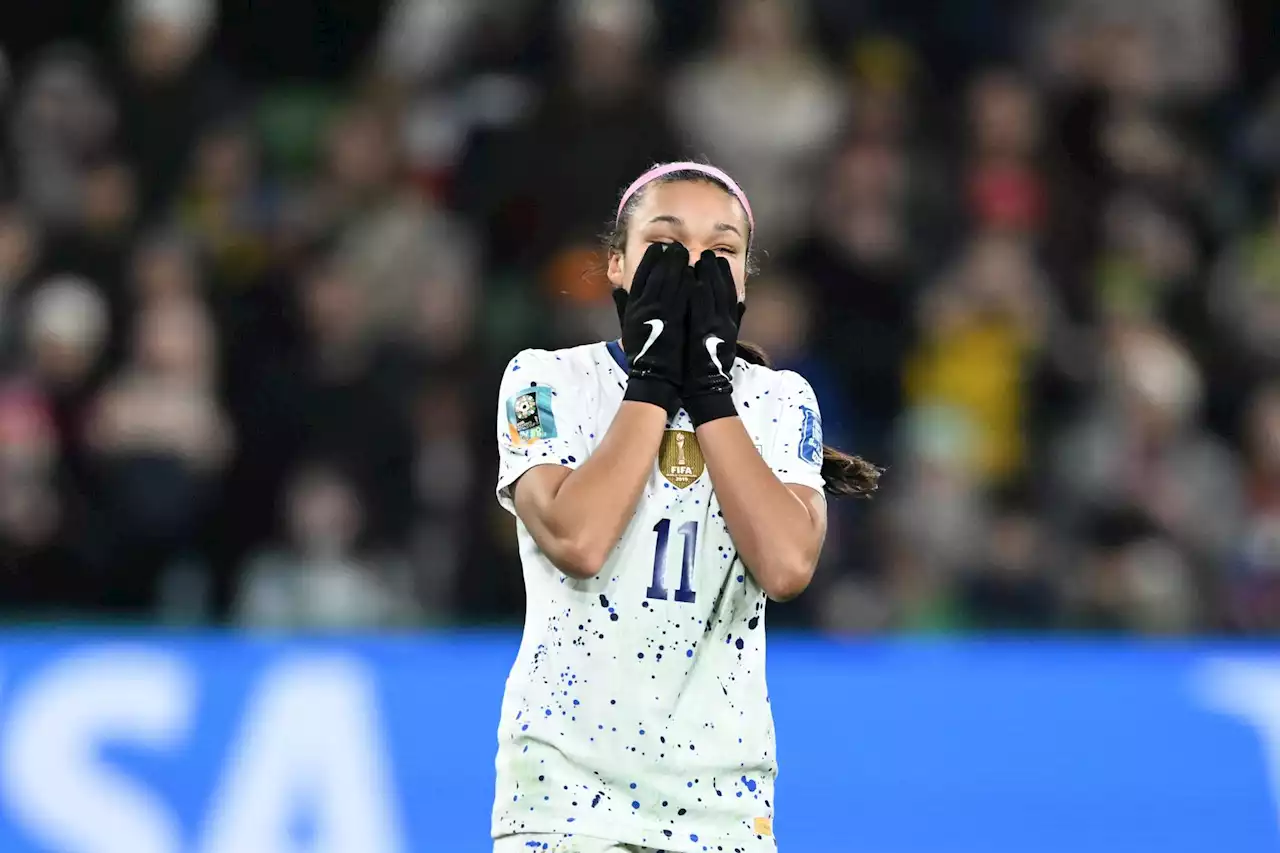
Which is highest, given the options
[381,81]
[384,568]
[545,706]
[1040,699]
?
[381,81]

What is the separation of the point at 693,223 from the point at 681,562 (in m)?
0.61

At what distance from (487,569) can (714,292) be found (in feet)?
14.4

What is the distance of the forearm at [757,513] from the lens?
3242mm

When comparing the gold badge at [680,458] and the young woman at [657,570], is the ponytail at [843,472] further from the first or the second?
the gold badge at [680,458]

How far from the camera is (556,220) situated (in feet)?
28.3

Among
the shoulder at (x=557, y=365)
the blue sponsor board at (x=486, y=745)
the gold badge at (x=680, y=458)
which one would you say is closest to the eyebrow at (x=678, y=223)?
the shoulder at (x=557, y=365)

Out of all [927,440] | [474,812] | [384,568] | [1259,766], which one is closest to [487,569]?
[384,568]

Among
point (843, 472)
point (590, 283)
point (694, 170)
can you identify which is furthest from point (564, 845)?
point (590, 283)

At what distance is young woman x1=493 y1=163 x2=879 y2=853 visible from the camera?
3.21 meters

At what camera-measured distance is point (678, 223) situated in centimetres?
342

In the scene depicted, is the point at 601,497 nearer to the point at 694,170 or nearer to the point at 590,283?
the point at 694,170

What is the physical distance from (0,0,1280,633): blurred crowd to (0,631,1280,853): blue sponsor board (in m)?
0.96

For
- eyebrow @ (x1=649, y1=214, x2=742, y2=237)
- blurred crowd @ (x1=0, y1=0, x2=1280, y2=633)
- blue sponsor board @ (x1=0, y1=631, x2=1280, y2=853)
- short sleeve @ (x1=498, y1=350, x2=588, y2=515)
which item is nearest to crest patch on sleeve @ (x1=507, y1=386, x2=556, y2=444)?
short sleeve @ (x1=498, y1=350, x2=588, y2=515)

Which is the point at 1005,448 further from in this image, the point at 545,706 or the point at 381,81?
the point at 545,706
